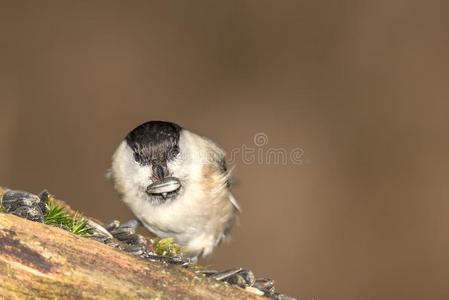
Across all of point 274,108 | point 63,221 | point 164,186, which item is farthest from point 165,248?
point 274,108

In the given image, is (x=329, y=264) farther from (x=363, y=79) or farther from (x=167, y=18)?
(x=167, y=18)

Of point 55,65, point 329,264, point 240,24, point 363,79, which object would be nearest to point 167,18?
point 240,24

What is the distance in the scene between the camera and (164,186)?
6.35 feet

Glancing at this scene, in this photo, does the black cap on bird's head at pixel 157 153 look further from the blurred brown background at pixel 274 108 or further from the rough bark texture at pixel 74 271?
the blurred brown background at pixel 274 108

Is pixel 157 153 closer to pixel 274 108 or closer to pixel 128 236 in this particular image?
pixel 128 236

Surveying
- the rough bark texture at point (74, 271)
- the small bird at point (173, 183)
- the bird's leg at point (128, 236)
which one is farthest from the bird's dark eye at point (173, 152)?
the rough bark texture at point (74, 271)

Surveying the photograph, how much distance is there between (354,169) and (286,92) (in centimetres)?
53

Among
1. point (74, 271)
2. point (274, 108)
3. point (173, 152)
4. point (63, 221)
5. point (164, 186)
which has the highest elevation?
point (274, 108)

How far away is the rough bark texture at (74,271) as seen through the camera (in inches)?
44.6

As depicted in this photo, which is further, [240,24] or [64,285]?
[240,24]

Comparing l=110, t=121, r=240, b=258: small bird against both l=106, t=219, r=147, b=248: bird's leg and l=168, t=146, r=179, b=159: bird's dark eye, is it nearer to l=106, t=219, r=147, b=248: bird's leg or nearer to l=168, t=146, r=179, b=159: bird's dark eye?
l=168, t=146, r=179, b=159: bird's dark eye

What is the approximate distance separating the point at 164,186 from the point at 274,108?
1534 millimetres

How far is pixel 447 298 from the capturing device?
2975 millimetres

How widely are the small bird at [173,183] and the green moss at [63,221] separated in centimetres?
58
